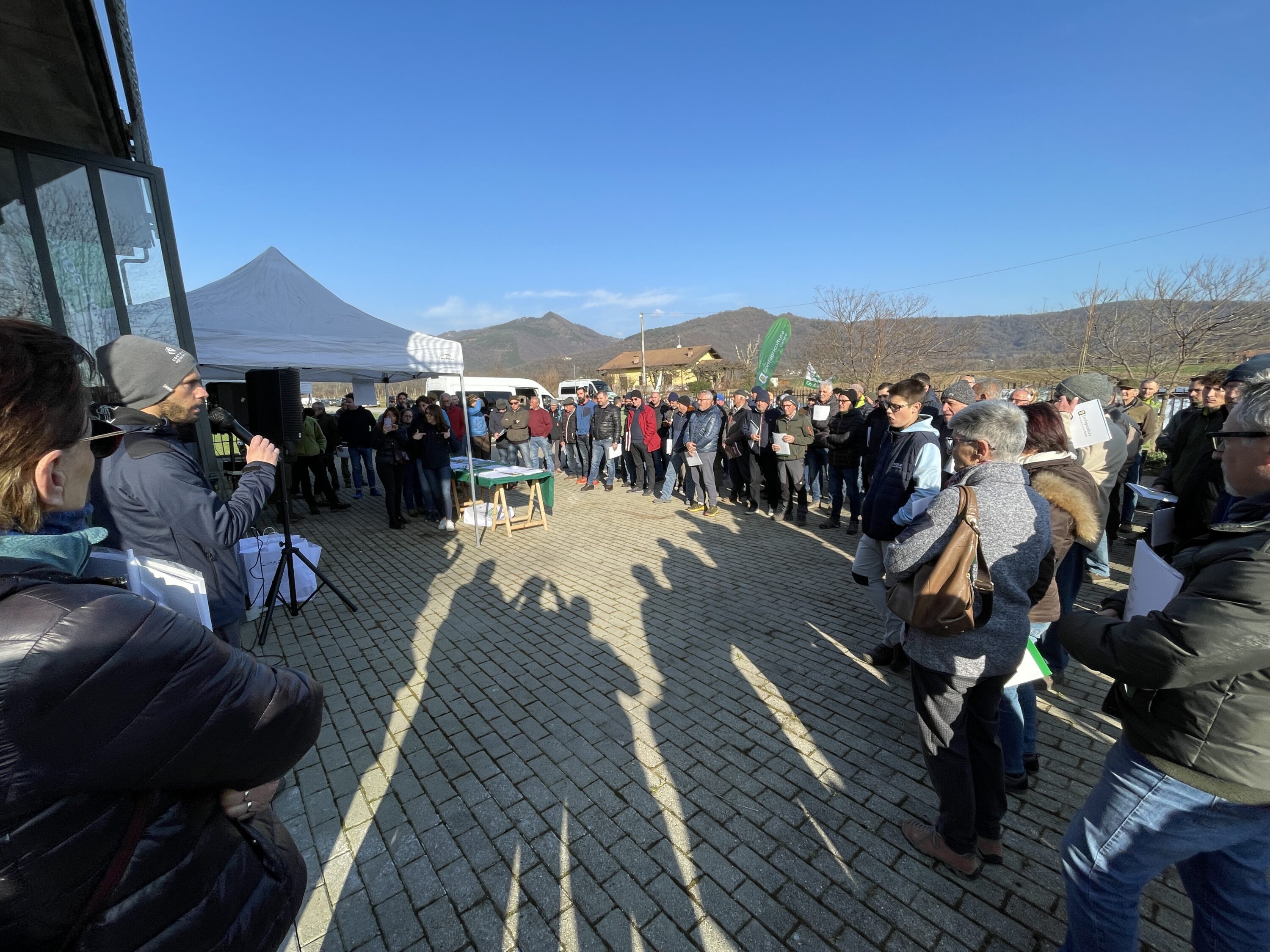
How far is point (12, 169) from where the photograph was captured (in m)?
4.05

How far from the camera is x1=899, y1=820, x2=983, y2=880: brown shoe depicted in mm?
2230

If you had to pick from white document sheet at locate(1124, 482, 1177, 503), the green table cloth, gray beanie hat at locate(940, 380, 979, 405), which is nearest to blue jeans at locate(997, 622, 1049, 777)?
white document sheet at locate(1124, 482, 1177, 503)

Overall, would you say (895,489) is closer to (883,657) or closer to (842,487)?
(883,657)

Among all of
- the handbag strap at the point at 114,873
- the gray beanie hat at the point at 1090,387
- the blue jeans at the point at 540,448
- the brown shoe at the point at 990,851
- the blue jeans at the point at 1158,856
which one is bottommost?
the brown shoe at the point at 990,851

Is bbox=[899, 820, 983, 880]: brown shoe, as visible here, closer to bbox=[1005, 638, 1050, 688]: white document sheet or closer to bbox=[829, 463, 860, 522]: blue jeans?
bbox=[1005, 638, 1050, 688]: white document sheet

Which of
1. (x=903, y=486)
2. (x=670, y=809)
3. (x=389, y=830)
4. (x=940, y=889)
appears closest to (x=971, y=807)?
(x=940, y=889)

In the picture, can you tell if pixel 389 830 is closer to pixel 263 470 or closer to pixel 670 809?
pixel 670 809

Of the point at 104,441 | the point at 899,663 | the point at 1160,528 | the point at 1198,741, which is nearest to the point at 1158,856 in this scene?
the point at 1198,741

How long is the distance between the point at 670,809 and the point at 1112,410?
607 centimetres

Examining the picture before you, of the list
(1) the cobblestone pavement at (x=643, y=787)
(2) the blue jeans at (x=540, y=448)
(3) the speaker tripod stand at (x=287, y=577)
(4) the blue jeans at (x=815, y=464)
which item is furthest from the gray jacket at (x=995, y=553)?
(2) the blue jeans at (x=540, y=448)

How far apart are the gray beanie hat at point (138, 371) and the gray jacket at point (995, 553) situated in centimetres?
292

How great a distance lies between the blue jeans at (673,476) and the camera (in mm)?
9469

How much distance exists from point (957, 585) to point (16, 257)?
6.54 m

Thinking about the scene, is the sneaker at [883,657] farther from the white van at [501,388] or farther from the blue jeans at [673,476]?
the white van at [501,388]
